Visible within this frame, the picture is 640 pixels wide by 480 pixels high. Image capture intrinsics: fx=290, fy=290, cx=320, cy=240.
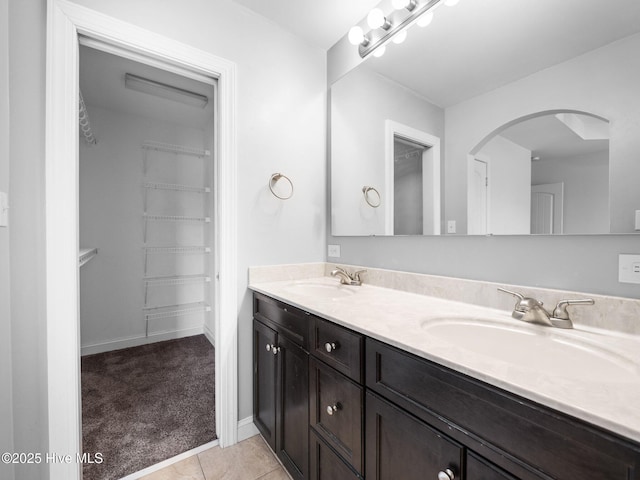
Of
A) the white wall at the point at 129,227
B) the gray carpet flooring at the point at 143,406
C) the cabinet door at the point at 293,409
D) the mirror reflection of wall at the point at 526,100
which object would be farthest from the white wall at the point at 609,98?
the white wall at the point at 129,227

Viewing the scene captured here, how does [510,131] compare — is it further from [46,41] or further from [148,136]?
[148,136]

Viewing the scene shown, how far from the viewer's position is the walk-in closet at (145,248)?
6.79 feet

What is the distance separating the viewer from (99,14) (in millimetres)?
1303

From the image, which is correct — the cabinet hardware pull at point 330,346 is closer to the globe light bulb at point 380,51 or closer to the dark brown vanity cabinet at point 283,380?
the dark brown vanity cabinet at point 283,380

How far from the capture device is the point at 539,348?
0.91 m

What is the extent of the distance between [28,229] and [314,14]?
6.07ft

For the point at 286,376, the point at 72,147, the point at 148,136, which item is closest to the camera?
the point at 72,147

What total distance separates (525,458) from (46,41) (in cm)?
208

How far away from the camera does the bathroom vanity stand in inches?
20.6

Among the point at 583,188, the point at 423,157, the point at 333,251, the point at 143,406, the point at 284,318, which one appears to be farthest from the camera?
the point at 333,251

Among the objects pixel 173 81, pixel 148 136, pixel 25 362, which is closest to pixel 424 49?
pixel 173 81

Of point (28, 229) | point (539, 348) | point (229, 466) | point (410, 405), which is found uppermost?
point (28, 229)

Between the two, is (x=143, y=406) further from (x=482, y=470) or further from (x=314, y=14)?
(x=314, y=14)

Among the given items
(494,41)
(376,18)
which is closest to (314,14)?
(376,18)
